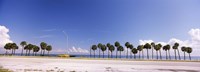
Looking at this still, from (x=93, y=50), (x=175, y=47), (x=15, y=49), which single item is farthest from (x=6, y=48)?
(x=175, y=47)

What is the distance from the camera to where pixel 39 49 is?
481 feet

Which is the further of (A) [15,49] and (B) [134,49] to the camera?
(A) [15,49]

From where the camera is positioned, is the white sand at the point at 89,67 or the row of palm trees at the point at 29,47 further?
the row of palm trees at the point at 29,47

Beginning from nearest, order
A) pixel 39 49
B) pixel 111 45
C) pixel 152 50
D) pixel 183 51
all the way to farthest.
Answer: pixel 183 51
pixel 152 50
pixel 111 45
pixel 39 49

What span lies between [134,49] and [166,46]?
20624mm

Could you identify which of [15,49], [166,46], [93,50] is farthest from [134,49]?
[15,49]

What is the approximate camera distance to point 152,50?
12719 centimetres

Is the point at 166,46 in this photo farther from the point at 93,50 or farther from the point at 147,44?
the point at 93,50

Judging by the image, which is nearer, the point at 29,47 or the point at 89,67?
the point at 89,67

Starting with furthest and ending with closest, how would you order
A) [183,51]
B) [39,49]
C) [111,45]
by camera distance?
[39,49] → [111,45] → [183,51]

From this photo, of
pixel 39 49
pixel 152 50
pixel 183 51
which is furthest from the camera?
pixel 39 49

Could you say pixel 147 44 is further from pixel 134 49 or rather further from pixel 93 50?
pixel 93 50

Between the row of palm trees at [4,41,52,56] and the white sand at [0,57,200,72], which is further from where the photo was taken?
the row of palm trees at [4,41,52,56]

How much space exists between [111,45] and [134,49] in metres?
16.1
